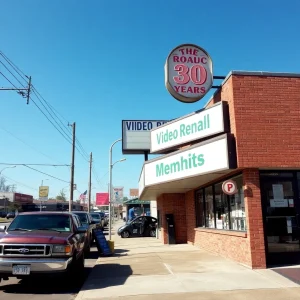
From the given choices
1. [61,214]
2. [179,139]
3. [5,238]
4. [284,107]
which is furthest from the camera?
[179,139]

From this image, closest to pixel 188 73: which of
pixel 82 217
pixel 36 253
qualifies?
pixel 36 253

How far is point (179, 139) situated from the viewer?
1255cm

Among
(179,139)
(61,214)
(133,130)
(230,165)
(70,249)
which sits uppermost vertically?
(133,130)

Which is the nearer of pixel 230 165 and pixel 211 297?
pixel 211 297

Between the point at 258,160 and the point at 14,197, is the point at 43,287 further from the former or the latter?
the point at 14,197

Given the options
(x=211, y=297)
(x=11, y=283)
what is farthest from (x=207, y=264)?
(x=11, y=283)

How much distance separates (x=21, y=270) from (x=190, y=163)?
598 centimetres

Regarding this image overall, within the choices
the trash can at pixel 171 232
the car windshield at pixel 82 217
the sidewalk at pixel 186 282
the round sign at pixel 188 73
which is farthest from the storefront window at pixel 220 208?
the car windshield at pixel 82 217

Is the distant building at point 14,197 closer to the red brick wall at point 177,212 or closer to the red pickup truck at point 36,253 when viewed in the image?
A: the red brick wall at point 177,212

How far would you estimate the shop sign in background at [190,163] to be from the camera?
10.1 meters

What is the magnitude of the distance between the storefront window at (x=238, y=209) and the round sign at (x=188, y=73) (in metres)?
3.20

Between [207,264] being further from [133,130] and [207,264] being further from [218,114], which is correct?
[133,130]

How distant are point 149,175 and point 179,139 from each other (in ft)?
7.29

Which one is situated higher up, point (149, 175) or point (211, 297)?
point (149, 175)
